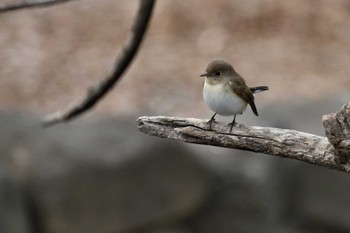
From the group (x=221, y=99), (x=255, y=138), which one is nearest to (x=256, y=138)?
(x=255, y=138)

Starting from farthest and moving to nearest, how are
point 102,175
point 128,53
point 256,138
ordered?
point 102,175, point 128,53, point 256,138

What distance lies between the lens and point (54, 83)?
22.6ft

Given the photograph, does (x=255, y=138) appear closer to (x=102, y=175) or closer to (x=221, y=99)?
(x=221, y=99)

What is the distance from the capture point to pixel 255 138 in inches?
101

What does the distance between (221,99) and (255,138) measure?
62 cm

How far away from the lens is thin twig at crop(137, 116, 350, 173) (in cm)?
248

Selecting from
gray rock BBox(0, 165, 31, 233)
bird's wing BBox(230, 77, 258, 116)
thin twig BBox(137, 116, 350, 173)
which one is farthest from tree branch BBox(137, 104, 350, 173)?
gray rock BBox(0, 165, 31, 233)

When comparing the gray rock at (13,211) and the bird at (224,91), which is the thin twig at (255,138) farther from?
the gray rock at (13,211)

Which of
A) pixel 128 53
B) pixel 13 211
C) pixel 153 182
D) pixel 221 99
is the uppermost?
pixel 128 53

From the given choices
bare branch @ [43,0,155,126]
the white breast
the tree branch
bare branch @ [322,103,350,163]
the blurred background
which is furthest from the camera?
the blurred background

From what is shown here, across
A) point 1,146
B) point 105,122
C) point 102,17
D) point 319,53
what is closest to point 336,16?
point 319,53

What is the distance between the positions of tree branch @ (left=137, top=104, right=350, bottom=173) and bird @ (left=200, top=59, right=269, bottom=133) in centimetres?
49

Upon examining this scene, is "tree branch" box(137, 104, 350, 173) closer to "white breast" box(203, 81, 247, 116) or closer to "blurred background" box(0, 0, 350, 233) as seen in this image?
"white breast" box(203, 81, 247, 116)

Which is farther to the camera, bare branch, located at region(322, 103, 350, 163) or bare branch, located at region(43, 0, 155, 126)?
bare branch, located at region(43, 0, 155, 126)
